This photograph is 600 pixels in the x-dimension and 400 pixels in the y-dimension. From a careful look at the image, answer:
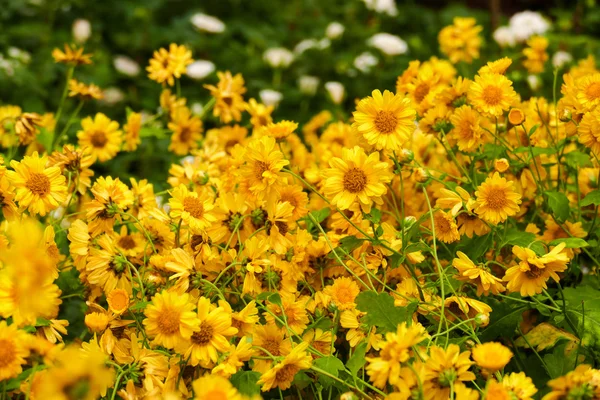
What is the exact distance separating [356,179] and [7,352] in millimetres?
531

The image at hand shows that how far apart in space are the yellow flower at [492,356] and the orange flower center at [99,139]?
0.97 meters

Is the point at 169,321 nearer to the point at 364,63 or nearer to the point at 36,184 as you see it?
the point at 36,184

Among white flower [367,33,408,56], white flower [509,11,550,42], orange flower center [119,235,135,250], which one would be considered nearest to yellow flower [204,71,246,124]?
orange flower center [119,235,135,250]

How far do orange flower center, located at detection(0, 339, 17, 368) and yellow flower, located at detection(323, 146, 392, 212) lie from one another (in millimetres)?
479

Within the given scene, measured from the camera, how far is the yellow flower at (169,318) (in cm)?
99

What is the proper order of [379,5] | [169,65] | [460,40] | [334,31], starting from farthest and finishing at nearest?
[379,5] < [334,31] < [460,40] < [169,65]

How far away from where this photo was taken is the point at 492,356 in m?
0.91

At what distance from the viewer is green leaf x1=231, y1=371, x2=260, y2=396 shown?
103 cm

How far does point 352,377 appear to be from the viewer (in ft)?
3.38

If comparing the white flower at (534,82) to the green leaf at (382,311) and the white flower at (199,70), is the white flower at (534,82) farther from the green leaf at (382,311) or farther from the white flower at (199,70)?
the green leaf at (382,311)

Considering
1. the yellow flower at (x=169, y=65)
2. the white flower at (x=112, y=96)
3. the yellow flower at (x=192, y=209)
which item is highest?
the yellow flower at (x=192, y=209)

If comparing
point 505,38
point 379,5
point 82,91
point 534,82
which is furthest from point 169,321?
point 379,5

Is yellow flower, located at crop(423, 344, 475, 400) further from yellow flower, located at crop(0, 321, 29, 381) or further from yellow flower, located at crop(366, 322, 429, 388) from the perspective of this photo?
yellow flower, located at crop(0, 321, 29, 381)

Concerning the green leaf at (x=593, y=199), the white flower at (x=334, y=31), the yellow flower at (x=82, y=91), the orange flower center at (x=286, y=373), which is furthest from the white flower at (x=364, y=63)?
the orange flower center at (x=286, y=373)
